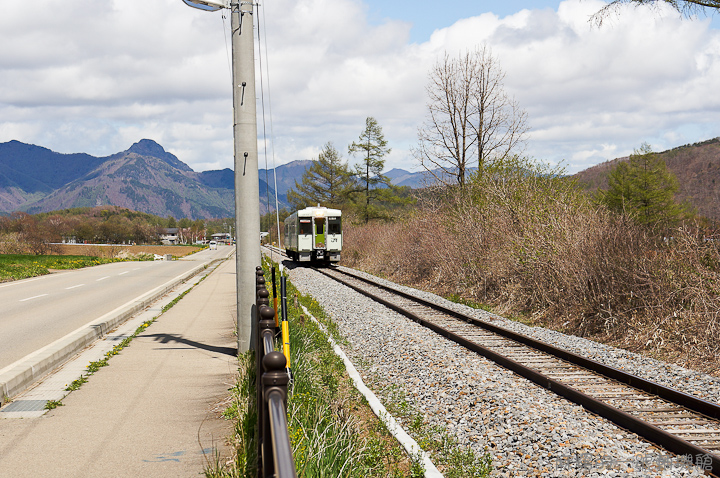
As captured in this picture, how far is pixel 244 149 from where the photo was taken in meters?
7.95

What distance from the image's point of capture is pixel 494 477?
4.43 meters

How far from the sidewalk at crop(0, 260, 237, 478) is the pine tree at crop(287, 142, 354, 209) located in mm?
61049

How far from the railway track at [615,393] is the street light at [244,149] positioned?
385 centimetres

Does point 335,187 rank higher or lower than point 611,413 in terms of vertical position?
higher

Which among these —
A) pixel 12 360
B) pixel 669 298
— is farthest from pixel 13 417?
pixel 669 298

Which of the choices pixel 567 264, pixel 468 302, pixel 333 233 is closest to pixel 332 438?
pixel 567 264

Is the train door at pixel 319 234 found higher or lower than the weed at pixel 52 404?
higher

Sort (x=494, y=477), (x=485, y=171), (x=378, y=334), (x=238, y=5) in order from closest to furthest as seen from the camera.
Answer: (x=494, y=477) < (x=238, y=5) < (x=378, y=334) < (x=485, y=171)

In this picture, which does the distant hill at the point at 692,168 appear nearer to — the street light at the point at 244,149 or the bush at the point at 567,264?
the bush at the point at 567,264

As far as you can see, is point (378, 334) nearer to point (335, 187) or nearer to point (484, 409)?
point (484, 409)

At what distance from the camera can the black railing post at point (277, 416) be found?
1721 millimetres

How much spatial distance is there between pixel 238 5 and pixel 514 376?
6.60 meters

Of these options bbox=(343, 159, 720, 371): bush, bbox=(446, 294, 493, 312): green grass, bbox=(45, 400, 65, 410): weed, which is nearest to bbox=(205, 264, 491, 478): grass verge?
bbox=(45, 400, 65, 410): weed

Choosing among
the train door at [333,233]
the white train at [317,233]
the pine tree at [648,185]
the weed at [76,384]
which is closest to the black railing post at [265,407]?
the weed at [76,384]
